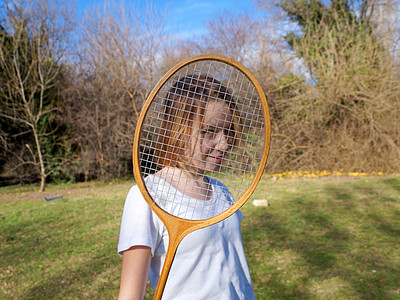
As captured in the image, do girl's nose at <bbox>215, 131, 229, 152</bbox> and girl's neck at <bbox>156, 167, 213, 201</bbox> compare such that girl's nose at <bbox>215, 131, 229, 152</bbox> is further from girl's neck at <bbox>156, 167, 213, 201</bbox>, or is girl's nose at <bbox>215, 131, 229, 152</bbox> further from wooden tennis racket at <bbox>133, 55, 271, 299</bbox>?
girl's neck at <bbox>156, 167, 213, 201</bbox>

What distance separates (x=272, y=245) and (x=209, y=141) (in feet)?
10.4

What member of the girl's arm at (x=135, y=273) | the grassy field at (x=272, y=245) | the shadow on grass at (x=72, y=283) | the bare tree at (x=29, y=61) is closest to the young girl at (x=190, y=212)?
the girl's arm at (x=135, y=273)

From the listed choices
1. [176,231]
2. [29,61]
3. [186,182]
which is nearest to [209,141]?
[186,182]

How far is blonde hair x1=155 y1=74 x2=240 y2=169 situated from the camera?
1.27m

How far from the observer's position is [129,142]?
8992 millimetres

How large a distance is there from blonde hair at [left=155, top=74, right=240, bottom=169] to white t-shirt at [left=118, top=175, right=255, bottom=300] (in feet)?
0.53

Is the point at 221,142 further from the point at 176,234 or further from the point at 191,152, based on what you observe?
the point at 176,234

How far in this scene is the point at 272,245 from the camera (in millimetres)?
4074

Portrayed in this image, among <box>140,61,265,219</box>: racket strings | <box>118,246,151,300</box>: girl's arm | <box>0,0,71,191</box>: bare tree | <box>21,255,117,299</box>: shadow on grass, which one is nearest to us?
<box>118,246,151,300</box>: girl's arm

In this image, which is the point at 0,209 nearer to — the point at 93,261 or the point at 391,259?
the point at 93,261

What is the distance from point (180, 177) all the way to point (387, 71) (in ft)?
27.1

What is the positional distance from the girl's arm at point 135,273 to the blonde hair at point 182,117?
347mm

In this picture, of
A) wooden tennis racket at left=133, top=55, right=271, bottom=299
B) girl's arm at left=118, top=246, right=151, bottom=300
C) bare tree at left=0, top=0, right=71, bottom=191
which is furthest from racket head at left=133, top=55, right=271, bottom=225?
bare tree at left=0, top=0, right=71, bottom=191

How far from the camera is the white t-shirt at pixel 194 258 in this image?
108 centimetres
